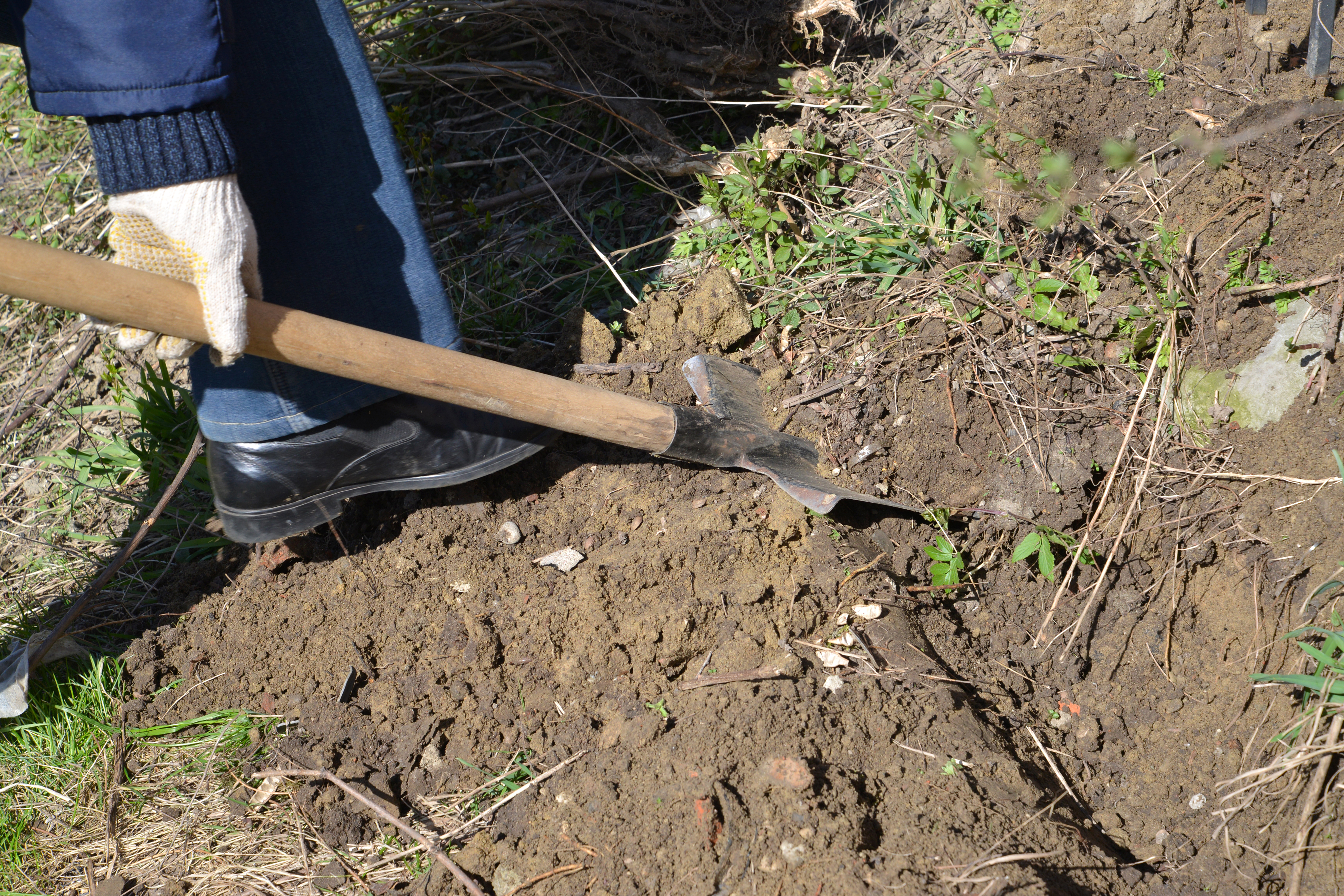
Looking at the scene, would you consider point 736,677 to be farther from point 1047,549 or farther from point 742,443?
point 1047,549

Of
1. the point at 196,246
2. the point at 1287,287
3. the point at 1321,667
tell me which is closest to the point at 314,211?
the point at 196,246

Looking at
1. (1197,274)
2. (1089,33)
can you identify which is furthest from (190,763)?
(1089,33)

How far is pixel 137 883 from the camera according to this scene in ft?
6.20

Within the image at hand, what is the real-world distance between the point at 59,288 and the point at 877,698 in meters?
1.78

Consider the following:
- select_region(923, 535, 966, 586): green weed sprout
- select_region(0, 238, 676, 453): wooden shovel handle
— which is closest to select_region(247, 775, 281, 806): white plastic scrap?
select_region(0, 238, 676, 453): wooden shovel handle

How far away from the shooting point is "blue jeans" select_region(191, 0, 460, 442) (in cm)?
193

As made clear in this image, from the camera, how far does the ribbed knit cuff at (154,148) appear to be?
1.51 metres

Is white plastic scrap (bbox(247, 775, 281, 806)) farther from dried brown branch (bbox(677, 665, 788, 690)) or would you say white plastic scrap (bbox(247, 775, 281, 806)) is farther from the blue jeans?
dried brown branch (bbox(677, 665, 788, 690))

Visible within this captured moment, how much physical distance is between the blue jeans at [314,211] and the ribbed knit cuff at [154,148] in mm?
319

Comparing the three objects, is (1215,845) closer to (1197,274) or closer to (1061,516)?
(1061,516)

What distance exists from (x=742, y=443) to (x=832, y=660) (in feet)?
2.03

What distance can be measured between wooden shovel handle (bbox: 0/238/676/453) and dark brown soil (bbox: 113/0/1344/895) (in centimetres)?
34

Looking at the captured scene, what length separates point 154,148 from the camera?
1.52 meters

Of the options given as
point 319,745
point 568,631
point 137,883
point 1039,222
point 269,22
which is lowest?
point 137,883
